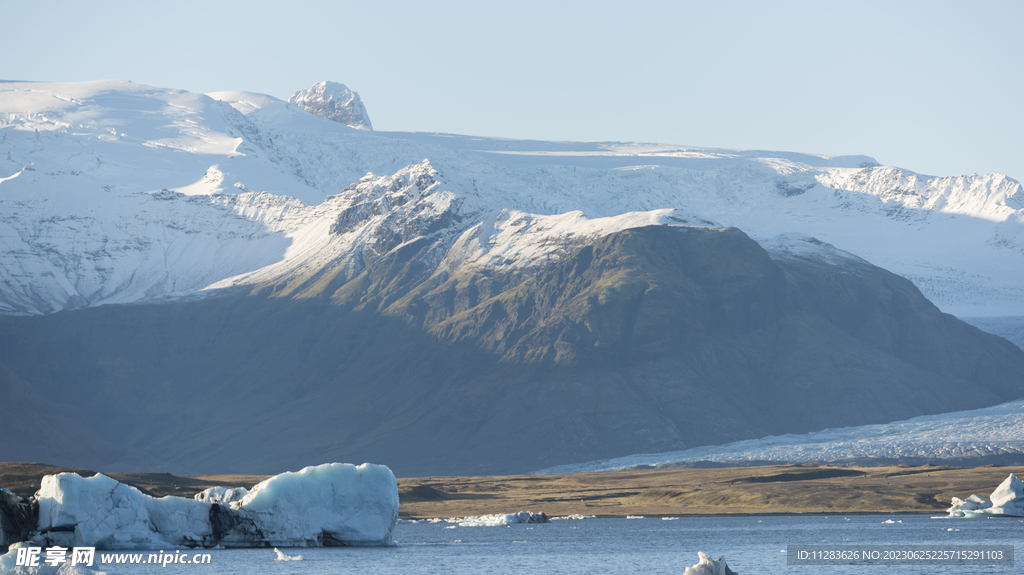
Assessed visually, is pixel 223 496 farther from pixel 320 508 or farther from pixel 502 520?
pixel 502 520

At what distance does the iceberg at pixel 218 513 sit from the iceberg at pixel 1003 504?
96.2m

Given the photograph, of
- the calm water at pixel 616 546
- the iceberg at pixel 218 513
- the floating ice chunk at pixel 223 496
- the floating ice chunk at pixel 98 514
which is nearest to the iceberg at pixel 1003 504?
the calm water at pixel 616 546

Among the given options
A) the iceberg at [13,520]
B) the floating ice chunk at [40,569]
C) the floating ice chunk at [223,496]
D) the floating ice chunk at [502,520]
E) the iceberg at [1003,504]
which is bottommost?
the floating ice chunk at [502,520]

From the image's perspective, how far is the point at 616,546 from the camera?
149 meters

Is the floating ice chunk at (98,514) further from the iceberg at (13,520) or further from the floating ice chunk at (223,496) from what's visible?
the floating ice chunk at (223,496)

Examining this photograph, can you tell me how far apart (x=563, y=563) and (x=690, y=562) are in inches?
534

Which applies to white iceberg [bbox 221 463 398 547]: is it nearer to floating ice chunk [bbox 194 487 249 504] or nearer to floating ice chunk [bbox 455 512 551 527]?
floating ice chunk [bbox 194 487 249 504]

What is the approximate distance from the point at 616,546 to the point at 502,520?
39424 millimetres

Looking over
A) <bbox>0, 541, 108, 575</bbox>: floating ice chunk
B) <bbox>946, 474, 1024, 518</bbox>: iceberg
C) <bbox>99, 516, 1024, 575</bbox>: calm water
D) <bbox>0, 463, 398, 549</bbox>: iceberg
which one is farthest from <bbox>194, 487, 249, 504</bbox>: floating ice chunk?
<bbox>946, 474, 1024, 518</bbox>: iceberg

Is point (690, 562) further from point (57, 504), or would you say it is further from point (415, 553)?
point (57, 504)

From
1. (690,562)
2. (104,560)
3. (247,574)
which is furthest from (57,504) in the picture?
(690,562)

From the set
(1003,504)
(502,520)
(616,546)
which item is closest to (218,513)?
(616,546)

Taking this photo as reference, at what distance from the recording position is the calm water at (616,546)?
118m

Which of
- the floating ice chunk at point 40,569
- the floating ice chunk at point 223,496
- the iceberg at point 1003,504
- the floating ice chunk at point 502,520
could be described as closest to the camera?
the floating ice chunk at point 40,569
